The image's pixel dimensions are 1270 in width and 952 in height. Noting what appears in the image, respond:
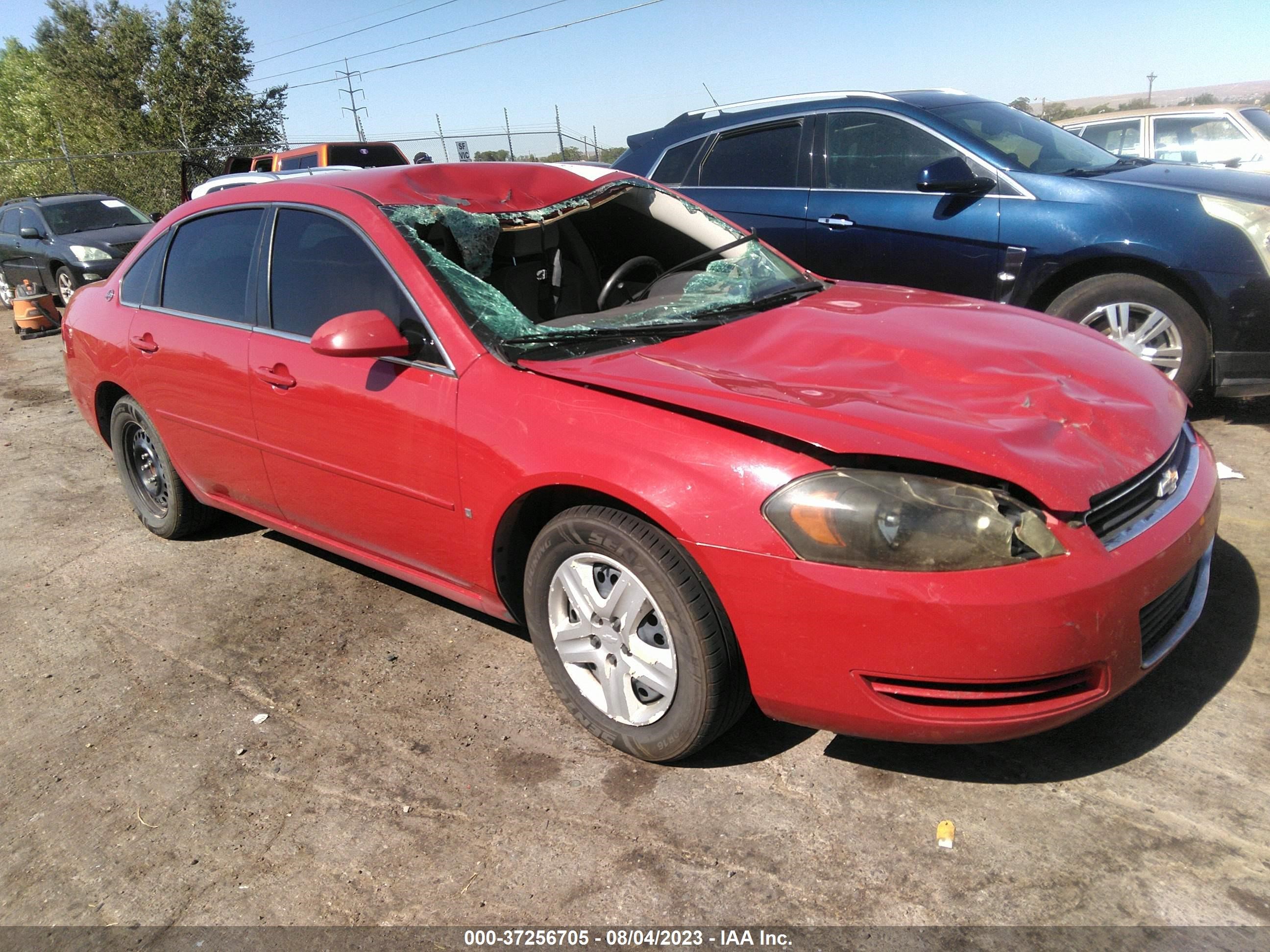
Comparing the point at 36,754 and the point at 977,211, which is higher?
the point at 977,211

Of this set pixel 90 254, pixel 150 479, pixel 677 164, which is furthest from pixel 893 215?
pixel 90 254

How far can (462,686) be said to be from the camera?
312cm

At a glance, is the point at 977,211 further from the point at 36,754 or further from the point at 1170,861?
the point at 36,754

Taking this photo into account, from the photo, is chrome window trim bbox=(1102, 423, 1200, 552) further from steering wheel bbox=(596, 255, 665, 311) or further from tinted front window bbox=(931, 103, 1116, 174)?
tinted front window bbox=(931, 103, 1116, 174)

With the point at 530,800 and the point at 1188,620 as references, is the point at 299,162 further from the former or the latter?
the point at 1188,620

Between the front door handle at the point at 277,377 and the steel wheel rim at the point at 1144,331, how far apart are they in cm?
384

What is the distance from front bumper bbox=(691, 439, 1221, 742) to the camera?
2.03 m

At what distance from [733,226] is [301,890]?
2956 mm

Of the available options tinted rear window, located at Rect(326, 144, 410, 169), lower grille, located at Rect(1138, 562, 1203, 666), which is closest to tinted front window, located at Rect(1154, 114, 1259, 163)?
lower grille, located at Rect(1138, 562, 1203, 666)

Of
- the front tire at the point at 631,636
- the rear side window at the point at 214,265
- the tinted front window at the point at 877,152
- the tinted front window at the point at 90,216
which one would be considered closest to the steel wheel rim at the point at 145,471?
the rear side window at the point at 214,265

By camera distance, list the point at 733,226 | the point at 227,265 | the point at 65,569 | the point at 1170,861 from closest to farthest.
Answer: the point at 1170,861
the point at 227,265
the point at 733,226
the point at 65,569

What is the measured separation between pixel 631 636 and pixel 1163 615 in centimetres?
135

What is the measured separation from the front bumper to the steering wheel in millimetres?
1616

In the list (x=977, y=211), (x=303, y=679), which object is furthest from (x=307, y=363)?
(x=977, y=211)
